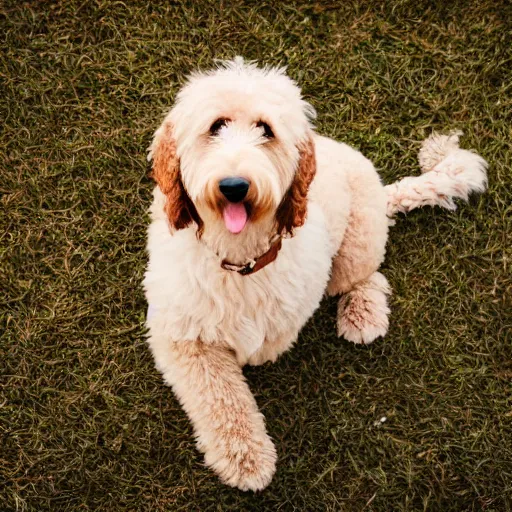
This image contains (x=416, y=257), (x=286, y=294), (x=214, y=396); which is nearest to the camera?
(x=286, y=294)

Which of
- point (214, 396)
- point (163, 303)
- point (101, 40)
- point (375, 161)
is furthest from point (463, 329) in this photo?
point (101, 40)

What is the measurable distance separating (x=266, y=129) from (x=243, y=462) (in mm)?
1938

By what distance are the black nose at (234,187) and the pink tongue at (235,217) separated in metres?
0.09

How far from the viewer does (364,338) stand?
3.39 meters

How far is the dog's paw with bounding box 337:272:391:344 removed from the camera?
3.38 m

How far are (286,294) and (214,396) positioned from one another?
74 centimetres

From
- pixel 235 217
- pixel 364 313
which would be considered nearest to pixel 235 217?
pixel 235 217

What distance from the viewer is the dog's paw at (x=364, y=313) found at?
3375 mm

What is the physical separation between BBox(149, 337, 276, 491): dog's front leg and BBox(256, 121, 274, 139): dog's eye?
123cm

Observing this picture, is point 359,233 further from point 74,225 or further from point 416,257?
point 74,225

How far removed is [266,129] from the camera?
7.16ft

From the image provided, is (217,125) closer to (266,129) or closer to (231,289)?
(266,129)

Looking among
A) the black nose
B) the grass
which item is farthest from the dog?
the grass

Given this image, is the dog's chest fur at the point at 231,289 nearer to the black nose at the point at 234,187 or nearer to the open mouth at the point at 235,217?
the open mouth at the point at 235,217
